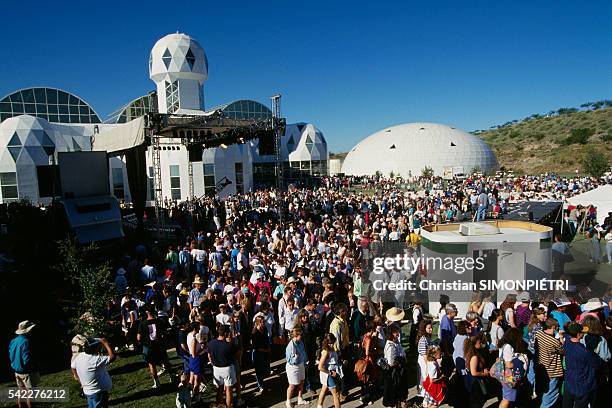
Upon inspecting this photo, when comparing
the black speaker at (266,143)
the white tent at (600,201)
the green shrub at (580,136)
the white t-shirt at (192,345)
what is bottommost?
the white t-shirt at (192,345)

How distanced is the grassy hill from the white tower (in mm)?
44599

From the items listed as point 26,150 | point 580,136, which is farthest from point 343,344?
point 580,136

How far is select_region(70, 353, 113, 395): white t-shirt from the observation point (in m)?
4.68

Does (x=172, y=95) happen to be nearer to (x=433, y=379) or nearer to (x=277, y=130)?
(x=277, y=130)

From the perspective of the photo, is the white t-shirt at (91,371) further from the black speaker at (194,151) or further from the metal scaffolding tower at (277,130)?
the black speaker at (194,151)

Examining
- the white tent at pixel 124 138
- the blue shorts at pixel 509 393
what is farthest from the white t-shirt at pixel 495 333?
the white tent at pixel 124 138

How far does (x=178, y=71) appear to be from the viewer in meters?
34.1

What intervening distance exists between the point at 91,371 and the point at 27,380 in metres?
1.63

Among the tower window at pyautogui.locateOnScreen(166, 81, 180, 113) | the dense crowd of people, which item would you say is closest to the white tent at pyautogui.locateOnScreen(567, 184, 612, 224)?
the dense crowd of people

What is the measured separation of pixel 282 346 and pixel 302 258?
11.2ft

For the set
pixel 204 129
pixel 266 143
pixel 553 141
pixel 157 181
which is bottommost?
pixel 157 181

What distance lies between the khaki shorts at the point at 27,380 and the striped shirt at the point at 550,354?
258 inches

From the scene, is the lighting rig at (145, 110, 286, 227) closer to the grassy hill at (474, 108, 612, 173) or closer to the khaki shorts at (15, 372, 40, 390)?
the khaki shorts at (15, 372, 40, 390)

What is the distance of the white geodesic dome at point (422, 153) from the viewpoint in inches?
2003
